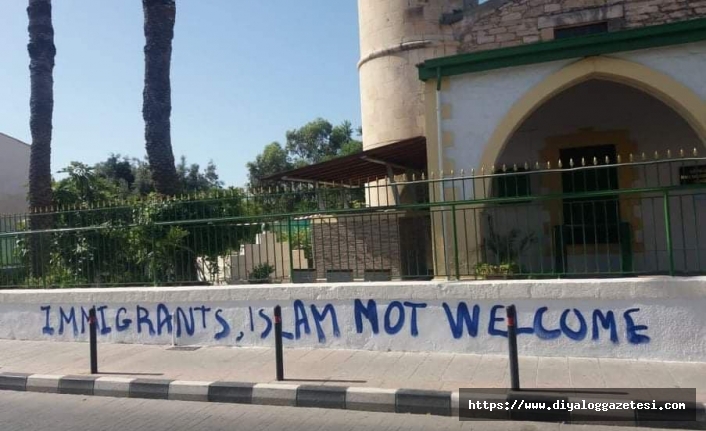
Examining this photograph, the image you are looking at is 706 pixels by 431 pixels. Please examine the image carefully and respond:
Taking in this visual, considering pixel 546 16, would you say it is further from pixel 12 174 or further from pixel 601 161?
pixel 12 174

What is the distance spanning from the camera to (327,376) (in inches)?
272

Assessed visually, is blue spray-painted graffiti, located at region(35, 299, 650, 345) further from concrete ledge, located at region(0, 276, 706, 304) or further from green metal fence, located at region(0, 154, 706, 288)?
green metal fence, located at region(0, 154, 706, 288)

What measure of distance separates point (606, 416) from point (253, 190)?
5.72 meters

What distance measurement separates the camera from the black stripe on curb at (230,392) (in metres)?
6.63

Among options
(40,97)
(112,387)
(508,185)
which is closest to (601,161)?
(508,185)

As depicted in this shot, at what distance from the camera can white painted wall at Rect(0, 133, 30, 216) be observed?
31359mm

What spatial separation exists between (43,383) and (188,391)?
2115 millimetres

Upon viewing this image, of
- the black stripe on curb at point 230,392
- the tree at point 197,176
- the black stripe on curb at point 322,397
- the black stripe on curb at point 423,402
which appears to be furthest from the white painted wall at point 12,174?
the black stripe on curb at point 423,402

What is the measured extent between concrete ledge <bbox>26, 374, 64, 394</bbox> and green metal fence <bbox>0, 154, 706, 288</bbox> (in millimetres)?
2309

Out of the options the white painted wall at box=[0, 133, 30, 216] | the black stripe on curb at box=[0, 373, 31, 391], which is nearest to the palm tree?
the black stripe on curb at box=[0, 373, 31, 391]

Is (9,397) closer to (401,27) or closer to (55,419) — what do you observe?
(55,419)

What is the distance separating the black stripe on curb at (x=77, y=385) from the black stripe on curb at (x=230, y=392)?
5.45 feet

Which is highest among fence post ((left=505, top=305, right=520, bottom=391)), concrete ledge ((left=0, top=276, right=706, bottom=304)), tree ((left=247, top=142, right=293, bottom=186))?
tree ((left=247, top=142, right=293, bottom=186))

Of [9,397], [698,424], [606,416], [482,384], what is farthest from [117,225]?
[698,424]
